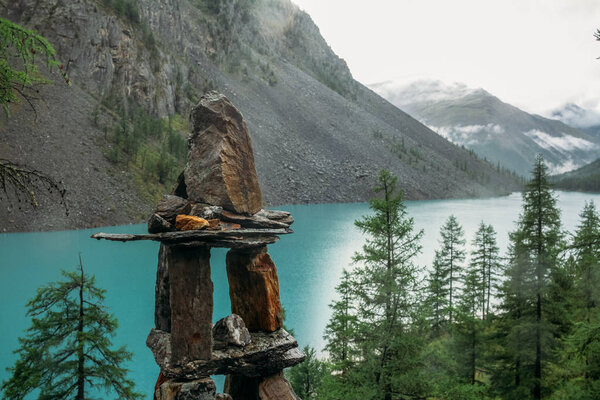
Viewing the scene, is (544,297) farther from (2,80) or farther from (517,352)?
(2,80)

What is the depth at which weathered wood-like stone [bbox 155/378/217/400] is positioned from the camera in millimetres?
5820

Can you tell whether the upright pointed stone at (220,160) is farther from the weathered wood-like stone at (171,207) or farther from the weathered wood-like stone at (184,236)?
the weathered wood-like stone at (184,236)

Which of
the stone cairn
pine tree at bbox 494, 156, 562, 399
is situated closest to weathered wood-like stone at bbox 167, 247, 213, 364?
the stone cairn

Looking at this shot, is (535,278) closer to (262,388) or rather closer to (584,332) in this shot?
(584,332)

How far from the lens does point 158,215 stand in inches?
246

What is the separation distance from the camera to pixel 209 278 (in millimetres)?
6133

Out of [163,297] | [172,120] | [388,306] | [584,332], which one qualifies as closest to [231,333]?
[163,297]

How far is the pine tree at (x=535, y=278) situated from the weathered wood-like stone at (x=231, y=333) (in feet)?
42.4

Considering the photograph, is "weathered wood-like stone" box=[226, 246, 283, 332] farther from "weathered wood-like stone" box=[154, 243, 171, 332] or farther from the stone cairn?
"weathered wood-like stone" box=[154, 243, 171, 332]

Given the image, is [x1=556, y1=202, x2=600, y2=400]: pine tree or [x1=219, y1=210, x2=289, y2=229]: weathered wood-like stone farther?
[x1=556, y1=202, x2=600, y2=400]: pine tree

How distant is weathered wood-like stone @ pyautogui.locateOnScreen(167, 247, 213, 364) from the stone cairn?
0.01 meters

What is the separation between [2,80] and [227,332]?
5.08 m

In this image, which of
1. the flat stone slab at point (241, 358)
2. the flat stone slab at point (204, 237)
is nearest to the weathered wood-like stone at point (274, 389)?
the flat stone slab at point (241, 358)

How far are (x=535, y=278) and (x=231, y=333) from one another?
538 inches
